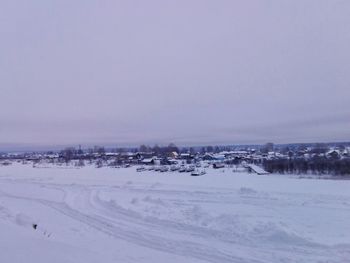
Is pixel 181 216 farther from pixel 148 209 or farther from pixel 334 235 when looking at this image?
pixel 334 235

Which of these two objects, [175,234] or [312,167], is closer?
[175,234]

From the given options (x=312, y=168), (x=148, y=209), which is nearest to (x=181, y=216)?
(x=148, y=209)

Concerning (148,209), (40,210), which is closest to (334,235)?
(148,209)

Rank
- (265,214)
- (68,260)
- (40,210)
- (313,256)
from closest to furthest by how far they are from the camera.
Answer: (68,260), (313,256), (265,214), (40,210)

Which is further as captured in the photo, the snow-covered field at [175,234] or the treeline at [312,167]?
the treeline at [312,167]

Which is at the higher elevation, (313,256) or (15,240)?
(15,240)

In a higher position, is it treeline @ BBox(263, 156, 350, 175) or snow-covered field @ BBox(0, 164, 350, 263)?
snow-covered field @ BBox(0, 164, 350, 263)

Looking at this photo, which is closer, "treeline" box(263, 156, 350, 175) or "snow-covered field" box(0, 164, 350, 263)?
"snow-covered field" box(0, 164, 350, 263)

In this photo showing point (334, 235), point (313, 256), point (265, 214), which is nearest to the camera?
point (313, 256)

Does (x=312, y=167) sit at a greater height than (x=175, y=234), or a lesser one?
lesser

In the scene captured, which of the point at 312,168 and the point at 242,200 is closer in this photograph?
the point at 242,200

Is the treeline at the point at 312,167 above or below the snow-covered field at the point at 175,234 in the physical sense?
A: below
